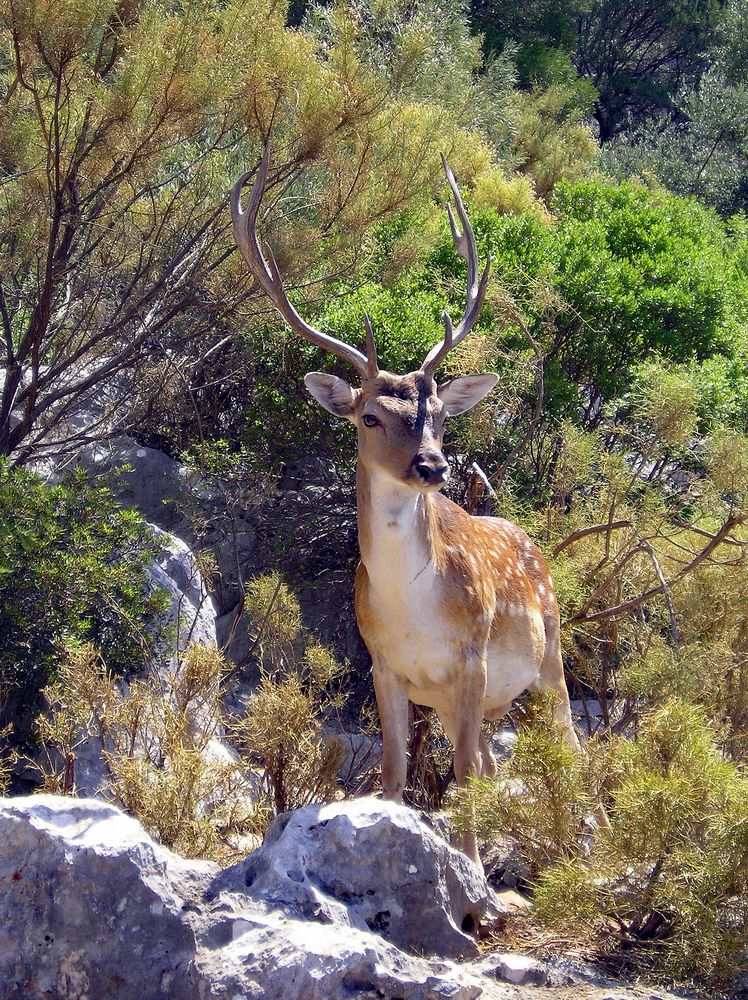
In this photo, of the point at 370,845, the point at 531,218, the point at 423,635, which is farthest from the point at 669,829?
the point at 531,218

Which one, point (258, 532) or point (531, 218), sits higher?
point (531, 218)

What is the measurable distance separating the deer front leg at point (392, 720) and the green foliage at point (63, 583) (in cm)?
163

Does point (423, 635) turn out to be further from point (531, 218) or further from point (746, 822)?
point (531, 218)

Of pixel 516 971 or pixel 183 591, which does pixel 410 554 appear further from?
pixel 183 591

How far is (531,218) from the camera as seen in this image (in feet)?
39.0

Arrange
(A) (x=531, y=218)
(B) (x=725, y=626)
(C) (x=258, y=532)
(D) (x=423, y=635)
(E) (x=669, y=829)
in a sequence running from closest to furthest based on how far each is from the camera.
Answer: (E) (x=669, y=829)
(D) (x=423, y=635)
(B) (x=725, y=626)
(C) (x=258, y=532)
(A) (x=531, y=218)

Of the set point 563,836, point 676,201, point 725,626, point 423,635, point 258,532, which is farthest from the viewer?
point 676,201

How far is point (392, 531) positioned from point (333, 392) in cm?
80

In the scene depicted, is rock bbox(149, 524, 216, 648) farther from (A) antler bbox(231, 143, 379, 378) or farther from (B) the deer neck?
(A) antler bbox(231, 143, 379, 378)

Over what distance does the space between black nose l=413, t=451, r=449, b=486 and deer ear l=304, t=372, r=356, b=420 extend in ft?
2.30

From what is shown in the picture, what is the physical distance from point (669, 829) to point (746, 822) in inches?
11.2

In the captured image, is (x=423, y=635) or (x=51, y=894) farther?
(x=423, y=635)

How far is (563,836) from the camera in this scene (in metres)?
5.21

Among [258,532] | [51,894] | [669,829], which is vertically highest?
[669,829]
